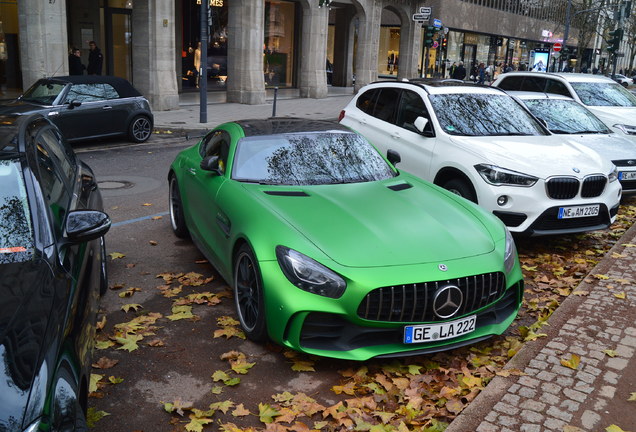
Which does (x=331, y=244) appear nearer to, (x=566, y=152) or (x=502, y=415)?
(x=502, y=415)

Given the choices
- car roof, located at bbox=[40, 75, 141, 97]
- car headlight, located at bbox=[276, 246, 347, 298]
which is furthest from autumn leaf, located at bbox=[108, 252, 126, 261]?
car roof, located at bbox=[40, 75, 141, 97]

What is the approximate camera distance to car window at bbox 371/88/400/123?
8961mm

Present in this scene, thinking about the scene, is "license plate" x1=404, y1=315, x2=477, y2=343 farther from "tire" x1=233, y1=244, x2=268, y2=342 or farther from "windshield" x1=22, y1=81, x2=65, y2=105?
"windshield" x1=22, y1=81, x2=65, y2=105

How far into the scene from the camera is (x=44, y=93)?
13344 mm

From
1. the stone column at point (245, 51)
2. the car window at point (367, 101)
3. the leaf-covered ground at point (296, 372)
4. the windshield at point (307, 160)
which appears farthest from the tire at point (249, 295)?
the stone column at point (245, 51)

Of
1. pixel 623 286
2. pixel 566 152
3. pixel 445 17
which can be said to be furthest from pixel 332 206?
pixel 445 17

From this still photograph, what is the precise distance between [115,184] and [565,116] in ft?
23.4

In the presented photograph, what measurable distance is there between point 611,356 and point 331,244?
7.27ft

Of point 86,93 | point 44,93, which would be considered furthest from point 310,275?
point 44,93

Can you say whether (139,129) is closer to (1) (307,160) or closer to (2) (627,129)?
(1) (307,160)

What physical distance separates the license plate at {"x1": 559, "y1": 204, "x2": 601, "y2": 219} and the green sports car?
1.91 meters

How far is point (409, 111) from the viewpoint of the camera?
28.2ft

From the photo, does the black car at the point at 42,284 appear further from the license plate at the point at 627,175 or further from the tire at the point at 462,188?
the license plate at the point at 627,175

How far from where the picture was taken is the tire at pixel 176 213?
7164mm
